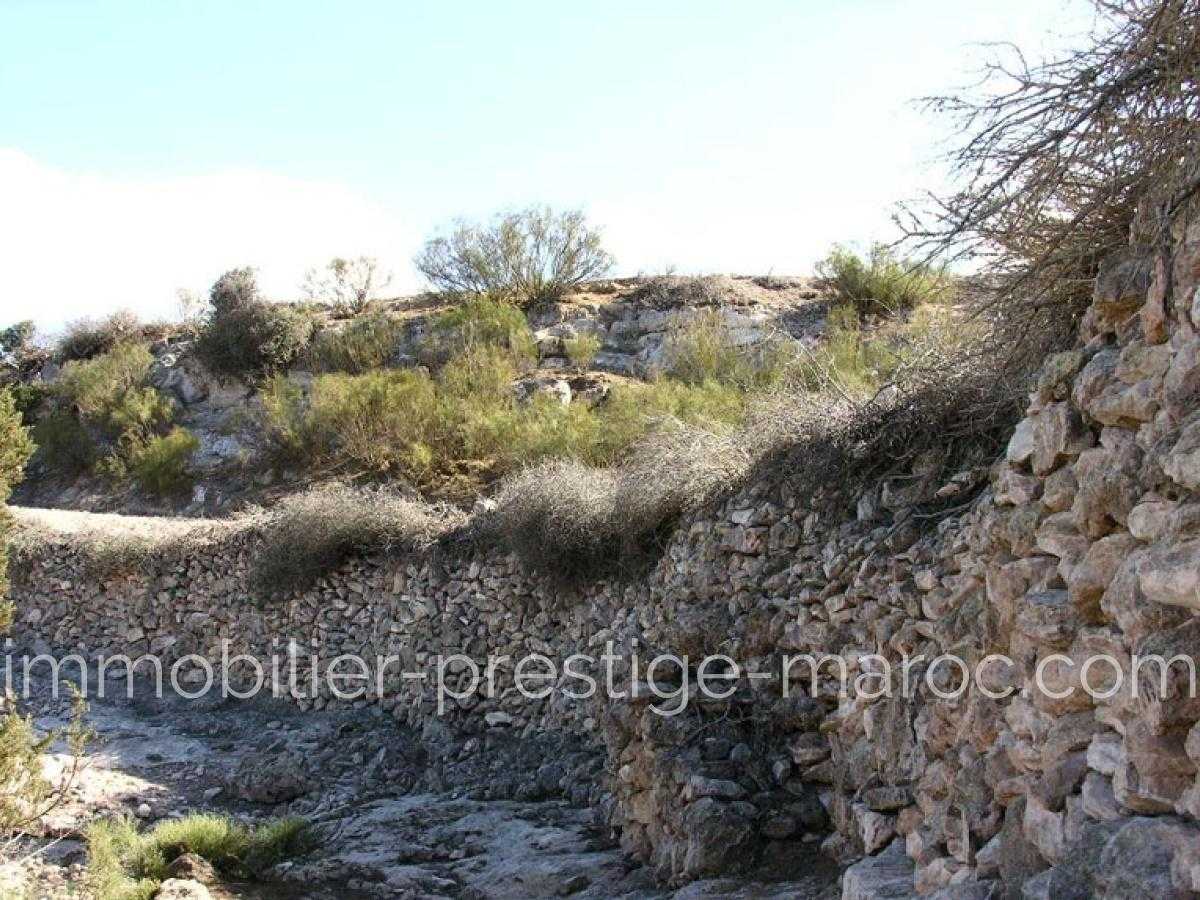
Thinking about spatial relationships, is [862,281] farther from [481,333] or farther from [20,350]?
[20,350]

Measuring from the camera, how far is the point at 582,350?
21.6 metres

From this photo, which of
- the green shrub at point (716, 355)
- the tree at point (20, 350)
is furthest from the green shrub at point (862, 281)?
the tree at point (20, 350)

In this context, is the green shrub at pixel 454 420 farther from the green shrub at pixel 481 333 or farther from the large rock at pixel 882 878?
the large rock at pixel 882 878

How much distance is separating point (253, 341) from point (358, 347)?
9.43ft

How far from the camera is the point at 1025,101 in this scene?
15.3ft

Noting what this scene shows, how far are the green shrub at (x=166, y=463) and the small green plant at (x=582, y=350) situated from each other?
23.8 ft

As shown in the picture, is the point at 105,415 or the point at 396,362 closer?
the point at 396,362

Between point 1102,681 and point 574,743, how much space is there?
613 cm

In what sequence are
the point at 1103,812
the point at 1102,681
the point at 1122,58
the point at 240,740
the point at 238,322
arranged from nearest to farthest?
the point at 1103,812, the point at 1102,681, the point at 1122,58, the point at 240,740, the point at 238,322

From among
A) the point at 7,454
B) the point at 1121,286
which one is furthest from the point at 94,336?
the point at 1121,286

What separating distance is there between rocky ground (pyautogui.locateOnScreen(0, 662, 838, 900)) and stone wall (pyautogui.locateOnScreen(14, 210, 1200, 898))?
12.6 inches

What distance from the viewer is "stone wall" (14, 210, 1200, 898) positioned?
321 cm

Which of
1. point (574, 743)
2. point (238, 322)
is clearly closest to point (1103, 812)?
point (574, 743)

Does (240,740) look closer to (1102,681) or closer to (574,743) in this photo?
(574,743)
